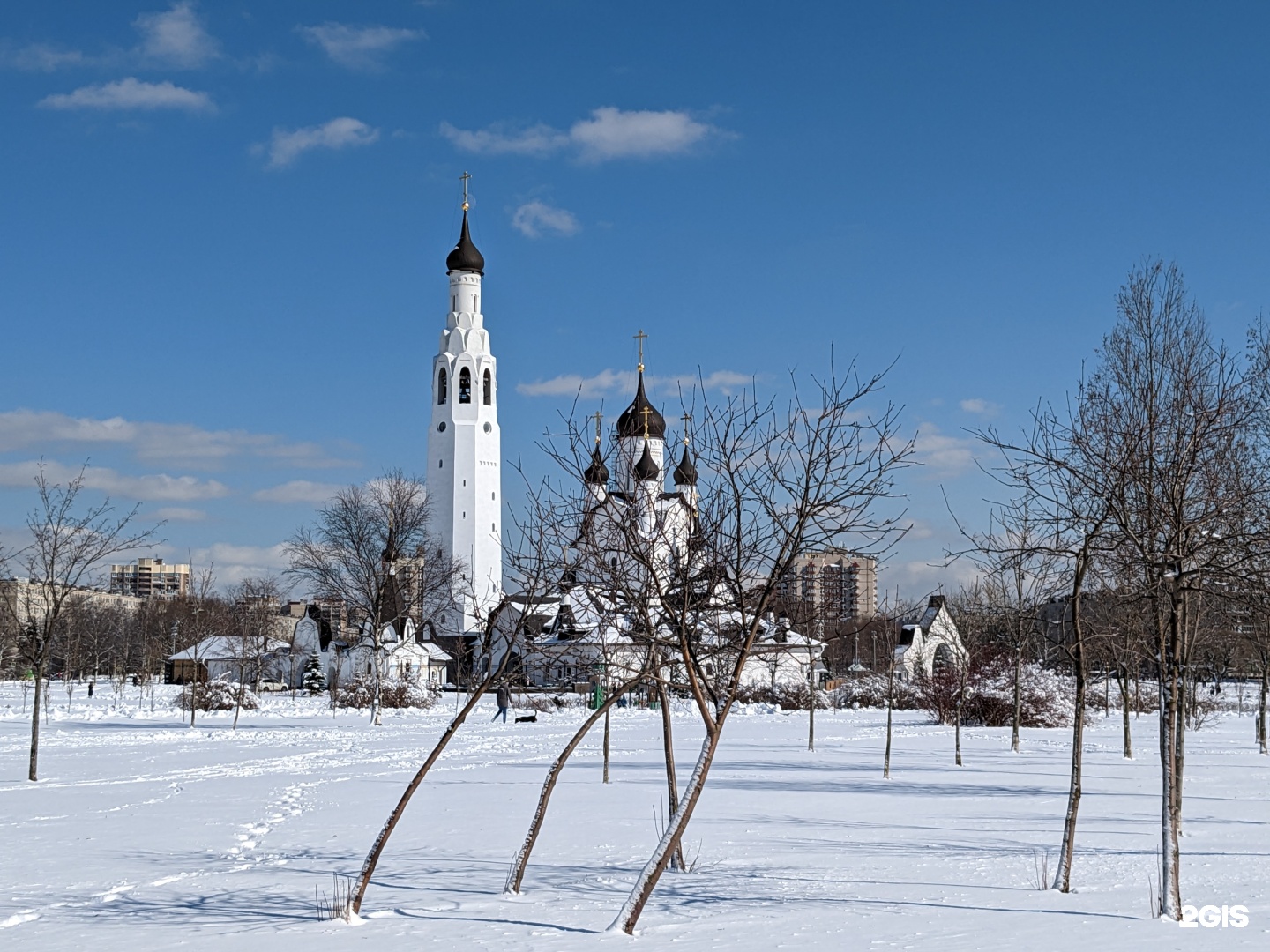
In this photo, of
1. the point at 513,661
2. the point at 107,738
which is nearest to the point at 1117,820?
the point at 513,661

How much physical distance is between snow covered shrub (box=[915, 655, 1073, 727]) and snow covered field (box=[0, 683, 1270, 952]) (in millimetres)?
11507

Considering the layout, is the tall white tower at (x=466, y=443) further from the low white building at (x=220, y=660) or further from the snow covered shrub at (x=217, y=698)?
the snow covered shrub at (x=217, y=698)

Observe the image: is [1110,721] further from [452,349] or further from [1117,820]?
[452,349]

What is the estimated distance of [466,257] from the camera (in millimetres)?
83312

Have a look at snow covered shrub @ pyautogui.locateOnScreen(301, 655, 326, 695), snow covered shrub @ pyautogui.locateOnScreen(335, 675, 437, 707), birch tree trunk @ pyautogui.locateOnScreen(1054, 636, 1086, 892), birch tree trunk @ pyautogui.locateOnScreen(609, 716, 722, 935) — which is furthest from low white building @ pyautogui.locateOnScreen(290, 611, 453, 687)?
birch tree trunk @ pyautogui.locateOnScreen(609, 716, 722, 935)

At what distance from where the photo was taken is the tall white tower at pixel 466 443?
263 ft

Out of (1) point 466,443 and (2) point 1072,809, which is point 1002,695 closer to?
(2) point 1072,809

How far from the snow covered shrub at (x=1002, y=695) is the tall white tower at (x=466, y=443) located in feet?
144

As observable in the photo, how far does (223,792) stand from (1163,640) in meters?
13.3

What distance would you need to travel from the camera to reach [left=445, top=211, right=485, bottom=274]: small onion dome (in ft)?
273

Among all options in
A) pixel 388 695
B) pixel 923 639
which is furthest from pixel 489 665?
pixel 923 639

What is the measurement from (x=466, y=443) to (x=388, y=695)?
35222 mm

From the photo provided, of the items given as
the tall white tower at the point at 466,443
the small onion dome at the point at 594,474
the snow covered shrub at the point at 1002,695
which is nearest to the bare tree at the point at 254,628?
the tall white tower at the point at 466,443

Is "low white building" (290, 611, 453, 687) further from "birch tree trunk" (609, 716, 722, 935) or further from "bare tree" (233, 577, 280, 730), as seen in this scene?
"birch tree trunk" (609, 716, 722, 935)
